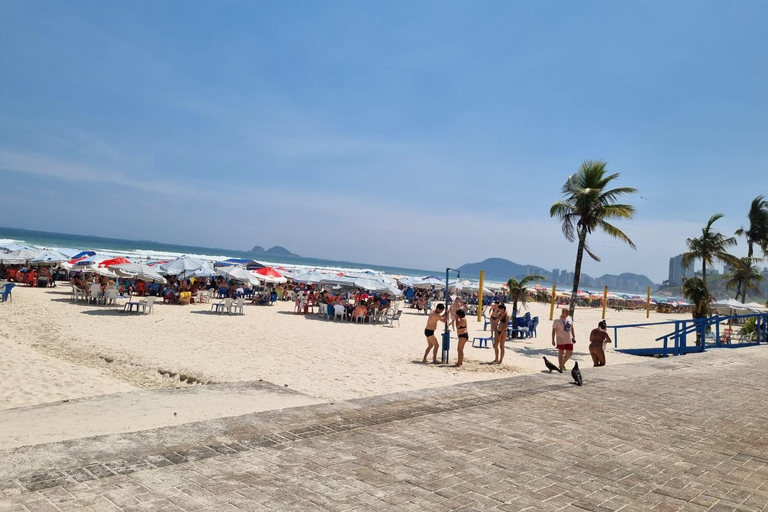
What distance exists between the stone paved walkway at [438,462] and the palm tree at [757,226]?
26748 mm

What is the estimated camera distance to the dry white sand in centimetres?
783

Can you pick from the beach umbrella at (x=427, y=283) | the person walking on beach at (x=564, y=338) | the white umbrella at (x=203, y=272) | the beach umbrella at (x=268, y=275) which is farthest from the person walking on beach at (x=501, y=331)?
the beach umbrella at (x=427, y=283)

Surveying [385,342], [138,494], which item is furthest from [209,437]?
[385,342]

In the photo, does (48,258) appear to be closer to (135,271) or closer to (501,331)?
(135,271)

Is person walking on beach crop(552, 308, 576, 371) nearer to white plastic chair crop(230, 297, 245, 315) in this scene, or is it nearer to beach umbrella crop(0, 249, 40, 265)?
white plastic chair crop(230, 297, 245, 315)

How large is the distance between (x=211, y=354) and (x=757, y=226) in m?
29.8

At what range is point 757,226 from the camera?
1107 inches

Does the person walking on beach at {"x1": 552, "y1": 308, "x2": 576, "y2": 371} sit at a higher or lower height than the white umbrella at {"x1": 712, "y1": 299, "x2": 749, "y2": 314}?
lower

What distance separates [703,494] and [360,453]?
8.32 ft

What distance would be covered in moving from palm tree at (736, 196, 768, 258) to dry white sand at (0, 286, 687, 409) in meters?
15.8

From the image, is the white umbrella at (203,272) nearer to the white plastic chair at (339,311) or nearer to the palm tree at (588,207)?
the white plastic chair at (339,311)

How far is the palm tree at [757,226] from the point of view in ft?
91.4

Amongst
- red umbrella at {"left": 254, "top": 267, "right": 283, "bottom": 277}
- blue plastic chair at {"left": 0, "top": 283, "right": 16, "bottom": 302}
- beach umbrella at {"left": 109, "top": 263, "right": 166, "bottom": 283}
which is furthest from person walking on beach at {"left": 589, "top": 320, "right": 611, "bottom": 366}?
blue plastic chair at {"left": 0, "top": 283, "right": 16, "bottom": 302}

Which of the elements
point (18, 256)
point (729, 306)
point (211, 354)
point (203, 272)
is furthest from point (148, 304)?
point (729, 306)
